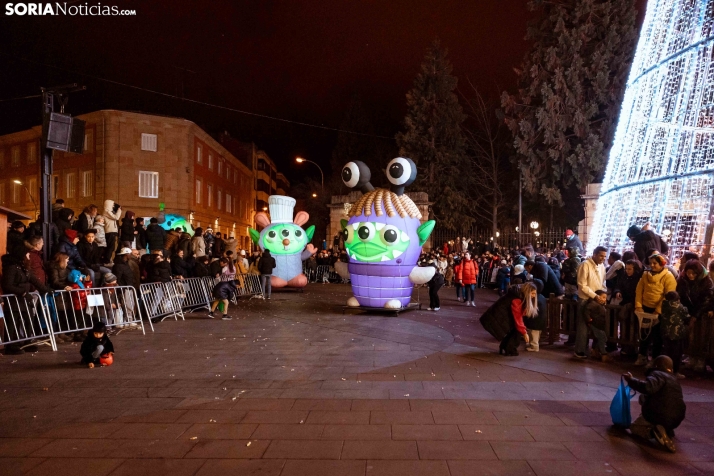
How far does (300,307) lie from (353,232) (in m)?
3.34

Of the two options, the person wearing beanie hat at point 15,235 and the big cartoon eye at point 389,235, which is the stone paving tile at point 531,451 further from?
the person wearing beanie hat at point 15,235

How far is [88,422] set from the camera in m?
5.39

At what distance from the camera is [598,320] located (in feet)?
27.5

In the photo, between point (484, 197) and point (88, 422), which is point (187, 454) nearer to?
point (88, 422)

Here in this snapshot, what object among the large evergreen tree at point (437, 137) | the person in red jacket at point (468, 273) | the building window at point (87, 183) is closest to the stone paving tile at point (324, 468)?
the person in red jacket at point (468, 273)

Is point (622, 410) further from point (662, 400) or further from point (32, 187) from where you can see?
point (32, 187)

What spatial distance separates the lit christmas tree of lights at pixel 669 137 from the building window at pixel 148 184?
28.6m

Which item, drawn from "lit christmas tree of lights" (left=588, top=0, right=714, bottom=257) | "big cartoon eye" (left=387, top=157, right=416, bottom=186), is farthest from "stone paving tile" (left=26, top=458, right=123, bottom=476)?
"lit christmas tree of lights" (left=588, top=0, right=714, bottom=257)

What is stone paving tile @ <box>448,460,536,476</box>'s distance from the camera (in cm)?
420

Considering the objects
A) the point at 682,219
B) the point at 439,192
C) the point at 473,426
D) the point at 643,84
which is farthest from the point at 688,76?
the point at 439,192

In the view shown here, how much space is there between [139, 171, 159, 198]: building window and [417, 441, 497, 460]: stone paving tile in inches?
1288

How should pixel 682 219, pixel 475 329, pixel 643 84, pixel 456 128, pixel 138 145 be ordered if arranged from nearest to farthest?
pixel 682 219
pixel 475 329
pixel 643 84
pixel 138 145
pixel 456 128

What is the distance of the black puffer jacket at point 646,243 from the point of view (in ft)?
32.7

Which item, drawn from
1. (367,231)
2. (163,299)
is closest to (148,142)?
(163,299)
